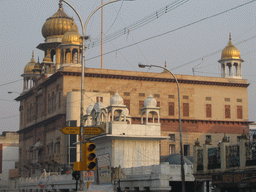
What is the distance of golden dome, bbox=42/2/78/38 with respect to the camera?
8056cm

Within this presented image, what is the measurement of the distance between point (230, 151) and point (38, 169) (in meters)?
52.1

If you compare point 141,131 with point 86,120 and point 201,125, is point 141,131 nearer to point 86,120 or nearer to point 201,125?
point 86,120

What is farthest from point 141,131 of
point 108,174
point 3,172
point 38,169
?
point 3,172

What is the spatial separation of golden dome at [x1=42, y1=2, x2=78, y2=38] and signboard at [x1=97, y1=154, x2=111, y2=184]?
135 feet

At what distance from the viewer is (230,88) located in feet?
246

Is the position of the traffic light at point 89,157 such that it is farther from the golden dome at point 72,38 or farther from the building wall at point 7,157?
the building wall at point 7,157

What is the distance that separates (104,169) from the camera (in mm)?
41719

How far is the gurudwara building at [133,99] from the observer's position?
67.1 metres

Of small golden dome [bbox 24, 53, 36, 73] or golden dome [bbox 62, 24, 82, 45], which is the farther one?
small golden dome [bbox 24, 53, 36, 73]

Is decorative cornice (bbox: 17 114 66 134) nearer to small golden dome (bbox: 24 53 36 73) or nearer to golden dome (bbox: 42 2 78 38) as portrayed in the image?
small golden dome (bbox: 24 53 36 73)

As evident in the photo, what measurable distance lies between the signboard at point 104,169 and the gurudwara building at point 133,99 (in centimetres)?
2119

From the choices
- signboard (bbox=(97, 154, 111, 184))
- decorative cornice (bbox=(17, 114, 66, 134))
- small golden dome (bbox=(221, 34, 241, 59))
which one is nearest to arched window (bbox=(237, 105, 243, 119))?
small golden dome (bbox=(221, 34, 241, 59))

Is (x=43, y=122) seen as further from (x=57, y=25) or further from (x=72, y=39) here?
(x=57, y=25)

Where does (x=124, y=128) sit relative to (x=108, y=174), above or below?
above
